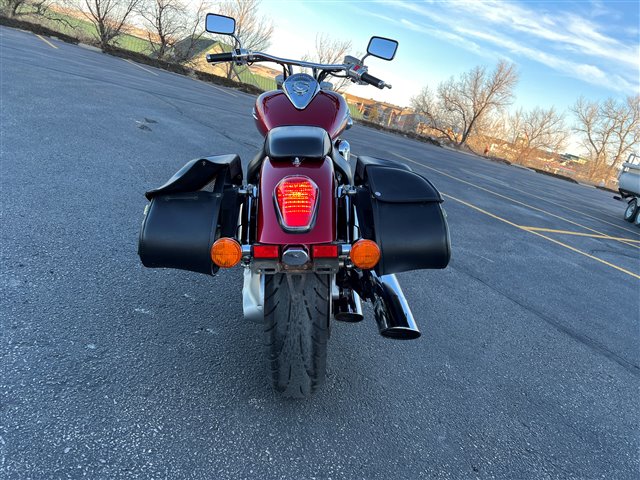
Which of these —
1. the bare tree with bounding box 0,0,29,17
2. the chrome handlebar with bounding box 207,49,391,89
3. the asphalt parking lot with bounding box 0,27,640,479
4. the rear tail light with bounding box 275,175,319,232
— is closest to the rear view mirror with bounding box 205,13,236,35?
the chrome handlebar with bounding box 207,49,391,89

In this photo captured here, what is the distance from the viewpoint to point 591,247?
7.41 meters

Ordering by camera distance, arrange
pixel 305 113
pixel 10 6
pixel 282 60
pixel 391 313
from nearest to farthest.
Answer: pixel 391 313 → pixel 305 113 → pixel 282 60 → pixel 10 6

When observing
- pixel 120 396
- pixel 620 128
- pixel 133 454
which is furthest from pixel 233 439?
pixel 620 128

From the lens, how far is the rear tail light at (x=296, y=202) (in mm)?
1766

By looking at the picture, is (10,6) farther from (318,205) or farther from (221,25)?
(318,205)

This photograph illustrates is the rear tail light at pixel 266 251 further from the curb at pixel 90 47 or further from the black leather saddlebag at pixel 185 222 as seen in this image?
the curb at pixel 90 47

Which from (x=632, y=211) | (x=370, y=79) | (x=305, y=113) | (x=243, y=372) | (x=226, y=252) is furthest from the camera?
(x=632, y=211)

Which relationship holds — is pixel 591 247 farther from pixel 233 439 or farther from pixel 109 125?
pixel 109 125

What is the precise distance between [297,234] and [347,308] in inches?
24.8

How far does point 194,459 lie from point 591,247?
7860mm

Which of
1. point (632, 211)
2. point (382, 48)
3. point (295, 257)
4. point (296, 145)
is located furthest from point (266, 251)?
point (632, 211)

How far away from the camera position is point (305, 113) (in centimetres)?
240

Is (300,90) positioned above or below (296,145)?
above

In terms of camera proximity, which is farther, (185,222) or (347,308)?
(347,308)
